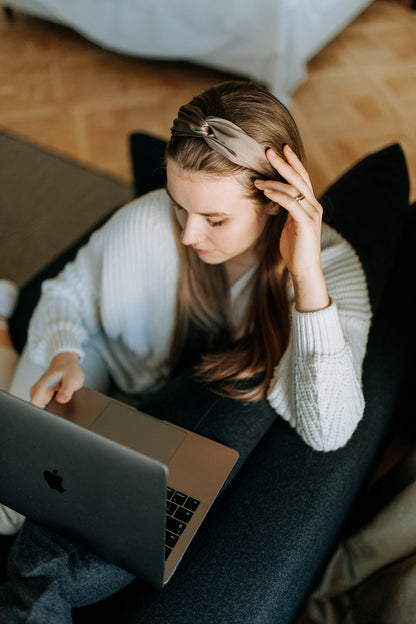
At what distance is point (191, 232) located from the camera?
902mm

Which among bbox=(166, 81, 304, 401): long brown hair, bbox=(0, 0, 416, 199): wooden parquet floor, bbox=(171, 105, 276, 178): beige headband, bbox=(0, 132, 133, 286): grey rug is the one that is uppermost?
bbox=(171, 105, 276, 178): beige headband

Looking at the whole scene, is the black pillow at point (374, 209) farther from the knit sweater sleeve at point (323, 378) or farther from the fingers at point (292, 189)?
the fingers at point (292, 189)

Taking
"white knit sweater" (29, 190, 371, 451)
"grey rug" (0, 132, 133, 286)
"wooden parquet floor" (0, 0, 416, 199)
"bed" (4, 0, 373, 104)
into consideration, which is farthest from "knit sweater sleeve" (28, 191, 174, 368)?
"bed" (4, 0, 373, 104)

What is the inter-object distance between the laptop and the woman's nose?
34 centimetres

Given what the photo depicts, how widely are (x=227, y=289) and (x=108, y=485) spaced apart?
592 mm

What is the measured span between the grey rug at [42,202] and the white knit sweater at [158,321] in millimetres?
875

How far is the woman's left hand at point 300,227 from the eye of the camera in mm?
795

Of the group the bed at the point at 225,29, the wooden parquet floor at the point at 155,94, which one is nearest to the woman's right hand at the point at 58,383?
the wooden parquet floor at the point at 155,94

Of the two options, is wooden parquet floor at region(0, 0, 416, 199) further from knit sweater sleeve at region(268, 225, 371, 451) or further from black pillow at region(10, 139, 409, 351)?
knit sweater sleeve at region(268, 225, 371, 451)

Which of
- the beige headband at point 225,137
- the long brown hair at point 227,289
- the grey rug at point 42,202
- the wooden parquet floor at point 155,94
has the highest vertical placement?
the beige headband at point 225,137

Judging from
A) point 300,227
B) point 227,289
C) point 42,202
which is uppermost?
point 300,227

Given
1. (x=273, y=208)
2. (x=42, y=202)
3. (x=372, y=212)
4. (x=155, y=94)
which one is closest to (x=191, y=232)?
(x=273, y=208)

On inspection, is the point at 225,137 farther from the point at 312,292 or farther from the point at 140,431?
the point at 140,431

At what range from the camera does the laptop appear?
22.4 inches
